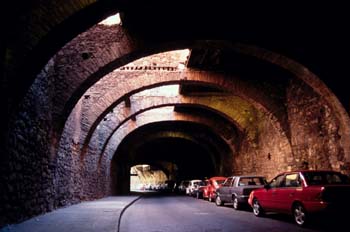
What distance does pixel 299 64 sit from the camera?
1104cm

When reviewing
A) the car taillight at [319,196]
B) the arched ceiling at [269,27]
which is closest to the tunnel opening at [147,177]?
the arched ceiling at [269,27]

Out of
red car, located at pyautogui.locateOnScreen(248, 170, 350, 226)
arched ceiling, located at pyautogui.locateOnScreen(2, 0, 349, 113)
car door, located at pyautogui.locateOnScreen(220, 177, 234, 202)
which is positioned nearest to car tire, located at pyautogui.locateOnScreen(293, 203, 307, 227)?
red car, located at pyautogui.locateOnScreen(248, 170, 350, 226)

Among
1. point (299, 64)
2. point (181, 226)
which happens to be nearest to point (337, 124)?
point (299, 64)

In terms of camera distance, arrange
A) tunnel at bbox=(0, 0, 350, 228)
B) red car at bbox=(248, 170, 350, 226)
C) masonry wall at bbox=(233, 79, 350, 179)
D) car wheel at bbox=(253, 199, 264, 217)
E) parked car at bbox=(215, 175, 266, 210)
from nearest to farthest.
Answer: tunnel at bbox=(0, 0, 350, 228), red car at bbox=(248, 170, 350, 226), car wheel at bbox=(253, 199, 264, 217), masonry wall at bbox=(233, 79, 350, 179), parked car at bbox=(215, 175, 266, 210)

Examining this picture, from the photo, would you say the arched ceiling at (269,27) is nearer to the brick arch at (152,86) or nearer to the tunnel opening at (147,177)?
the brick arch at (152,86)

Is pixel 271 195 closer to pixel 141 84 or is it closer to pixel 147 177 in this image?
pixel 141 84

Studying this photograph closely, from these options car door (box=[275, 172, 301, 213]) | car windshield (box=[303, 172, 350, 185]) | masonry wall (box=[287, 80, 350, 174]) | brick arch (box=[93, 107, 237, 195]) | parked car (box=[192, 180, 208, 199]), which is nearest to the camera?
car windshield (box=[303, 172, 350, 185])

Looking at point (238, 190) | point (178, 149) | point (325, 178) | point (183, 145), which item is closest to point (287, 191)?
point (325, 178)

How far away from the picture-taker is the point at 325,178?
9.41 meters

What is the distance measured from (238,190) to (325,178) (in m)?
4.98

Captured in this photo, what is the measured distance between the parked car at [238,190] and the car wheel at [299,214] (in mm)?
4379

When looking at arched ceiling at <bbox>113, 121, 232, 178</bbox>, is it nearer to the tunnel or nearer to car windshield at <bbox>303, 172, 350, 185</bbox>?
the tunnel

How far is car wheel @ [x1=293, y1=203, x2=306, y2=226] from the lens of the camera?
28.4 feet

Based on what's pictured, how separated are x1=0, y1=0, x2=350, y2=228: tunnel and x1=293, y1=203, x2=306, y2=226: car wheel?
2969mm
